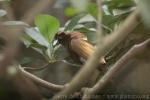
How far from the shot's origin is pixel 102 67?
2.68 feet

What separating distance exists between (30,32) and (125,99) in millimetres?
364

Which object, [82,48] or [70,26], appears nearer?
[82,48]

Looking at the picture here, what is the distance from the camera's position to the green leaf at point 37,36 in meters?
0.86

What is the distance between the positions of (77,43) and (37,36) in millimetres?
112

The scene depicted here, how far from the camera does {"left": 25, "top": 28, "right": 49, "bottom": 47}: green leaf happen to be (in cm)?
86

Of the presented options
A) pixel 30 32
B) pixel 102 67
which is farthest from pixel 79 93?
pixel 30 32

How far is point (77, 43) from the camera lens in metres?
0.83

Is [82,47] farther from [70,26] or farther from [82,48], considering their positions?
[70,26]

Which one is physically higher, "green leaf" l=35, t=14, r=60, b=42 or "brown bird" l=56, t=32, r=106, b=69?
"green leaf" l=35, t=14, r=60, b=42

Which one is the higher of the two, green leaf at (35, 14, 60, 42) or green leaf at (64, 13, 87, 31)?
green leaf at (35, 14, 60, 42)

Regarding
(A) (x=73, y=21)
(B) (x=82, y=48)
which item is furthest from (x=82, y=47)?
(A) (x=73, y=21)

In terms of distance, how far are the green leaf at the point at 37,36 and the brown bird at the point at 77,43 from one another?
0.04 meters

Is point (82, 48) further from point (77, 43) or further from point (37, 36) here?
point (37, 36)

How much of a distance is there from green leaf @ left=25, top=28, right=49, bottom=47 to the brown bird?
0.14ft
